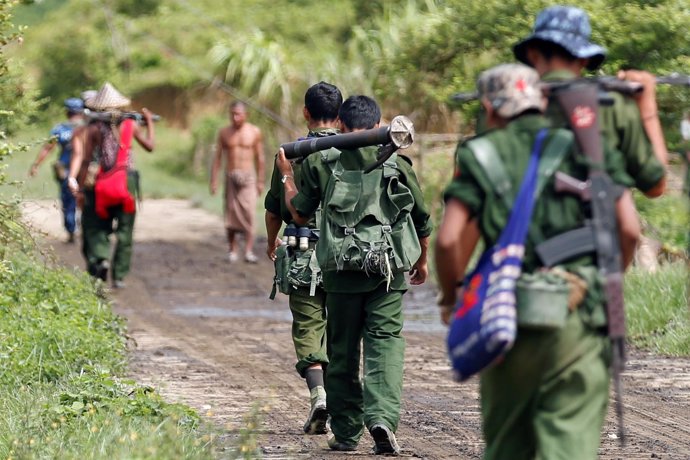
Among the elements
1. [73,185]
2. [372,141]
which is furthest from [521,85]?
[73,185]

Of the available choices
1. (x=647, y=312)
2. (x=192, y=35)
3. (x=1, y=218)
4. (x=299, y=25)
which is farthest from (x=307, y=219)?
(x=192, y=35)

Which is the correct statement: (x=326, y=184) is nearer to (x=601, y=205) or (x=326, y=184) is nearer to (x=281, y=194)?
(x=281, y=194)

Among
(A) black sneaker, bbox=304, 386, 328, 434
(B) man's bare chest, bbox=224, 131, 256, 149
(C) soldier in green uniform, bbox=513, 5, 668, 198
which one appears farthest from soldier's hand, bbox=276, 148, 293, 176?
(B) man's bare chest, bbox=224, 131, 256, 149

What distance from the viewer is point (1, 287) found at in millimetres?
9969

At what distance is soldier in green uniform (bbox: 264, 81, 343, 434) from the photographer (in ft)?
26.1

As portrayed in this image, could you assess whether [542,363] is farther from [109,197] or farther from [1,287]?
[109,197]

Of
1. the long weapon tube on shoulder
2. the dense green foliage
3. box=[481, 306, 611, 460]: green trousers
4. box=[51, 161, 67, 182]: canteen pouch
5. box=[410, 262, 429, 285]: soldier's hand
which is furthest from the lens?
box=[51, 161, 67, 182]: canteen pouch

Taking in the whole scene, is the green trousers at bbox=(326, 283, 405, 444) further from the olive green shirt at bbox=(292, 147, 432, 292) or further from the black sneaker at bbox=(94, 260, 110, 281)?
the black sneaker at bbox=(94, 260, 110, 281)

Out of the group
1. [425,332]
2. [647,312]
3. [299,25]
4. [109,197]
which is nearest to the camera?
[647,312]

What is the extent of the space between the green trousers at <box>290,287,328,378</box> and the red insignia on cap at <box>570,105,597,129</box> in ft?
11.4

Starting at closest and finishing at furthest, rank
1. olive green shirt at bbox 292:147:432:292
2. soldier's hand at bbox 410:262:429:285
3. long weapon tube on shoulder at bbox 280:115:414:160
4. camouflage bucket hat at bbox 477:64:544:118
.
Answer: camouflage bucket hat at bbox 477:64:544:118, long weapon tube on shoulder at bbox 280:115:414:160, olive green shirt at bbox 292:147:432:292, soldier's hand at bbox 410:262:429:285

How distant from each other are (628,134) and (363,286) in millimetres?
2572

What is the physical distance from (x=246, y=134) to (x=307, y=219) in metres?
10.7

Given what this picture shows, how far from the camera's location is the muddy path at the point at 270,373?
7797 mm
